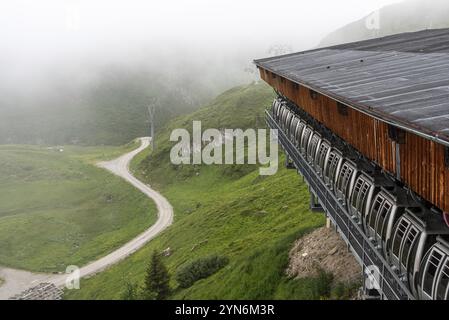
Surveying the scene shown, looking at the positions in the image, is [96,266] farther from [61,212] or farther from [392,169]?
[392,169]

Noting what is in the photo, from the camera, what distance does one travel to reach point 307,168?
2158cm

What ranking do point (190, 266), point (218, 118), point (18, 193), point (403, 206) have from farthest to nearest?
point (218, 118), point (18, 193), point (190, 266), point (403, 206)

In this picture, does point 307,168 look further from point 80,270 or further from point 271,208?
point 80,270

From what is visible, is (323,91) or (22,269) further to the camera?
(22,269)

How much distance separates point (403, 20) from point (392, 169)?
184 metres

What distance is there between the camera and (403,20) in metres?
176

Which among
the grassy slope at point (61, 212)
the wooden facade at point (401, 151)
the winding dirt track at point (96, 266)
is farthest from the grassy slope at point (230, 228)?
the wooden facade at point (401, 151)

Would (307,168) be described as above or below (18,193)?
above

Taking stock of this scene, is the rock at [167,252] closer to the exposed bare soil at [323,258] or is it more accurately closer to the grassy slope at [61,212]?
the grassy slope at [61,212]

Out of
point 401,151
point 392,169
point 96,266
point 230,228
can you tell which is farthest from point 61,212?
point 401,151

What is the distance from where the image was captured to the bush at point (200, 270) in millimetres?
34781

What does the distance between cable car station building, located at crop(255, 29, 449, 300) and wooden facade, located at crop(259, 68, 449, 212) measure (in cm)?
2

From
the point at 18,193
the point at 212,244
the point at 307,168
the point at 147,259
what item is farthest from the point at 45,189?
the point at 307,168

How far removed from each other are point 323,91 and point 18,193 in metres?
90.6
